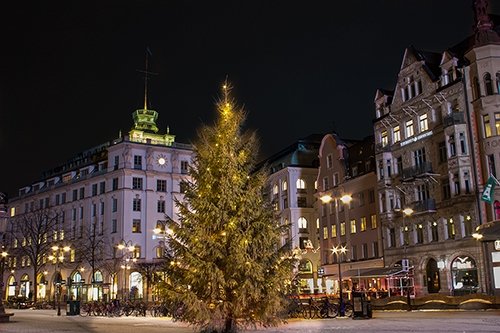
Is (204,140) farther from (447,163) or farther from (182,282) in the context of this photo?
(447,163)

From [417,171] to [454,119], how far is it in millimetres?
6916

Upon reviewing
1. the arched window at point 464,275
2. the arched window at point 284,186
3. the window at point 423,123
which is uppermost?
the window at point 423,123

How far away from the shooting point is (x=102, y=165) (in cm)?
10169

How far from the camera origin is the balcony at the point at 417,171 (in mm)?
56406

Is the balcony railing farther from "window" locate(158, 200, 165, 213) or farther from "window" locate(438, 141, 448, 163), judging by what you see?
"window" locate(158, 200, 165, 213)

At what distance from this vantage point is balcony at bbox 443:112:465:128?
172ft

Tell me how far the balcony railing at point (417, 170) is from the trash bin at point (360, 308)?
938 inches

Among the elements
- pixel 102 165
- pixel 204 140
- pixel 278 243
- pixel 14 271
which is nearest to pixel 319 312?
pixel 278 243

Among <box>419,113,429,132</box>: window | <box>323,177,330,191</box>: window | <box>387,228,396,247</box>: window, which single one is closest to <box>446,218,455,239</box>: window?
<box>387,228,396,247</box>: window

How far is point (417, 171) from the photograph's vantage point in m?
57.7

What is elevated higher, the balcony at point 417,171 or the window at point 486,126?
the window at point 486,126

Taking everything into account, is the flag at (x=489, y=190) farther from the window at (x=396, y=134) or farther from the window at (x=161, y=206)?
the window at (x=161, y=206)

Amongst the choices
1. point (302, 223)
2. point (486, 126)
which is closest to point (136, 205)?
point (302, 223)

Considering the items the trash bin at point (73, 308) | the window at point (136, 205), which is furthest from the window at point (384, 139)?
the window at point (136, 205)
